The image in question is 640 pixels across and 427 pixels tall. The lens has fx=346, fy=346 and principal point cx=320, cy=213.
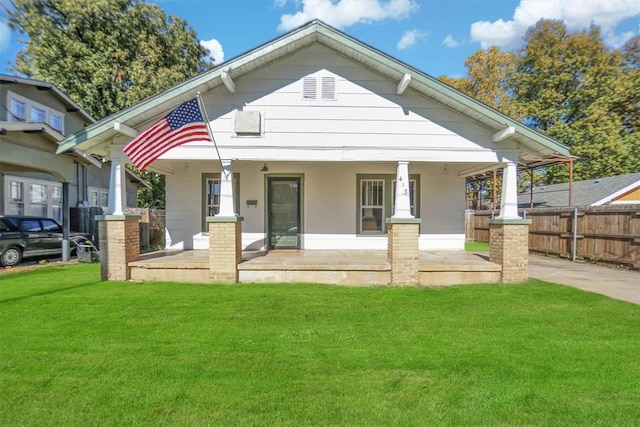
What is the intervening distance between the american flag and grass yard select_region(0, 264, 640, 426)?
2615 millimetres

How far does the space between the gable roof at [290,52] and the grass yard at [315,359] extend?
3278 mm

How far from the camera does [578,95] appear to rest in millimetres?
24578

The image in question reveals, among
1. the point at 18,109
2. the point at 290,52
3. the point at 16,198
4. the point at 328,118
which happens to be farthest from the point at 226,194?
the point at 18,109

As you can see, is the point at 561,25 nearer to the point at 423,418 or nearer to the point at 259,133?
the point at 259,133

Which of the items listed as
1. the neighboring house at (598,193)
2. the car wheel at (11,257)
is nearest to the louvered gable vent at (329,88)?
the car wheel at (11,257)

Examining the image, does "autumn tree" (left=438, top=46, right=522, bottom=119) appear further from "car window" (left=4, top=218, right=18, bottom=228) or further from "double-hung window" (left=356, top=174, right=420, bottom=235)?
"car window" (left=4, top=218, right=18, bottom=228)

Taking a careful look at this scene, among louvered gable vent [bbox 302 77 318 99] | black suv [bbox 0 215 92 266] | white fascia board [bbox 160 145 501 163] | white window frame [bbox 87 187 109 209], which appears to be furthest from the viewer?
white window frame [bbox 87 187 109 209]

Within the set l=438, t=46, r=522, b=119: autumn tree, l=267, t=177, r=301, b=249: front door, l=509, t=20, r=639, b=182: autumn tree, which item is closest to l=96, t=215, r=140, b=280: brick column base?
l=267, t=177, r=301, b=249: front door

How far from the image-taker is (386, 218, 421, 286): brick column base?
7270mm

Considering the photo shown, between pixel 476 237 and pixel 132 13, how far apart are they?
2429 centimetres

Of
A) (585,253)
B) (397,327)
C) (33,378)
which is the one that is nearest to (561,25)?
(585,253)

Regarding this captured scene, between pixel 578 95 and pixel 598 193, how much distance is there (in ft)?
38.0

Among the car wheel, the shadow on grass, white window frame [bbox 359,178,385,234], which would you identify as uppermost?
white window frame [bbox 359,178,385,234]

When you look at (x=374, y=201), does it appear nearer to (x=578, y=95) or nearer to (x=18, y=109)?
(x=18, y=109)
